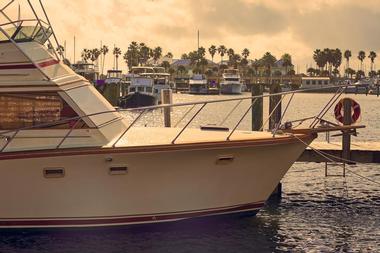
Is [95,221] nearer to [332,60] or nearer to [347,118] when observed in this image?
[347,118]

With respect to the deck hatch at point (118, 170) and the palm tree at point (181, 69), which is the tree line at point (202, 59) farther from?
the deck hatch at point (118, 170)

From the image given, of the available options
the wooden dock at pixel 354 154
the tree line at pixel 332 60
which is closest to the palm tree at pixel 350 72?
the tree line at pixel 332 60

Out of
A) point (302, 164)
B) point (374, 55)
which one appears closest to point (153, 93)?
point (302, 164)

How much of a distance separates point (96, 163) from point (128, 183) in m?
0.89

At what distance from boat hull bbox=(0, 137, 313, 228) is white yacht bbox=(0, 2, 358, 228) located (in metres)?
0.02

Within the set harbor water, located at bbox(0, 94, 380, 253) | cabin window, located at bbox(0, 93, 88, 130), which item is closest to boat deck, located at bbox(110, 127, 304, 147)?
cabin window, located at bbox(0, 93, 88, 130)

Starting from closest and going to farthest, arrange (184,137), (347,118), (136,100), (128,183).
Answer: (128,183), (184,137), (347,118), (136,100)

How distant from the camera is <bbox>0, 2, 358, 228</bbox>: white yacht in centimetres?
1238

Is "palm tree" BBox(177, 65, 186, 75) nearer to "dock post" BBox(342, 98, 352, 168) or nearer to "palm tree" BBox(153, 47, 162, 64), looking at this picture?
"palm tree" BBox(153, 47, 162, 64)

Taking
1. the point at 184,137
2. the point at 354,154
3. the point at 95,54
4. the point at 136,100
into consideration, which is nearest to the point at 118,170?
the point at 184,137

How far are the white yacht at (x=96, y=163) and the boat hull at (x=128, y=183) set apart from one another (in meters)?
0.02

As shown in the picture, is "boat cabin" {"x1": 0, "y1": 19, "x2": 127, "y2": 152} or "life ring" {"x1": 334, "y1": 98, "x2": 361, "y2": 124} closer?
"boat cabin" {"x1": 0, "y1": 19, "x2": 127, "y2": 152}

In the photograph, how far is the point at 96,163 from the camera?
40.3ft

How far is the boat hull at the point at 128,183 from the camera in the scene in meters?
12.3
